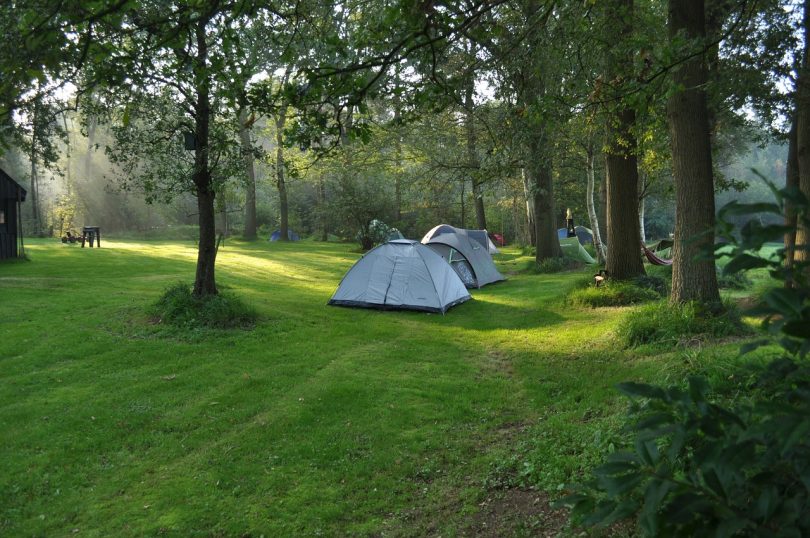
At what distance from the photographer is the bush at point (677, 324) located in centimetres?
750

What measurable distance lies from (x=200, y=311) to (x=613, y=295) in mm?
7827

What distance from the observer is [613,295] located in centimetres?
1142

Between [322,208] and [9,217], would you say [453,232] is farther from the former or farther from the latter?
[322,208]

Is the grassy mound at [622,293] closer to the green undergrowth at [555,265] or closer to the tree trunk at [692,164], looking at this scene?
the tree trunk at [692,164]

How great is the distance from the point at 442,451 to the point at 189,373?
4310 mm

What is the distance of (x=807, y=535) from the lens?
1.49 m

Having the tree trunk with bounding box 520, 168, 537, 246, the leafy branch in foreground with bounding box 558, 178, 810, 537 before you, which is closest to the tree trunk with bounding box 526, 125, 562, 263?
the tree trunk with bounding box 520, 168, 537, 246

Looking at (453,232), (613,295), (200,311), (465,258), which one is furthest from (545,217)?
(200,311)

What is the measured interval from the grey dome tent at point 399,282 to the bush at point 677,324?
5394 millimetres

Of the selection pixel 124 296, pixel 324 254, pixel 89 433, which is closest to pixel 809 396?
pixel 89 433

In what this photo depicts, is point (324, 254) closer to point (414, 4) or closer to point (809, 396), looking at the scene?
point (414, 4)

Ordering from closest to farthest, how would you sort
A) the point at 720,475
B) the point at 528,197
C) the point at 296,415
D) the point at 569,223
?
the point at 720,475
the point at 296,415
the point at 528,197
the point at 569,223

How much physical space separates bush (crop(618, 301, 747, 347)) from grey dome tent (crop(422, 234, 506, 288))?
8911 millimetres

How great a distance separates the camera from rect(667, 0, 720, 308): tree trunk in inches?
315
